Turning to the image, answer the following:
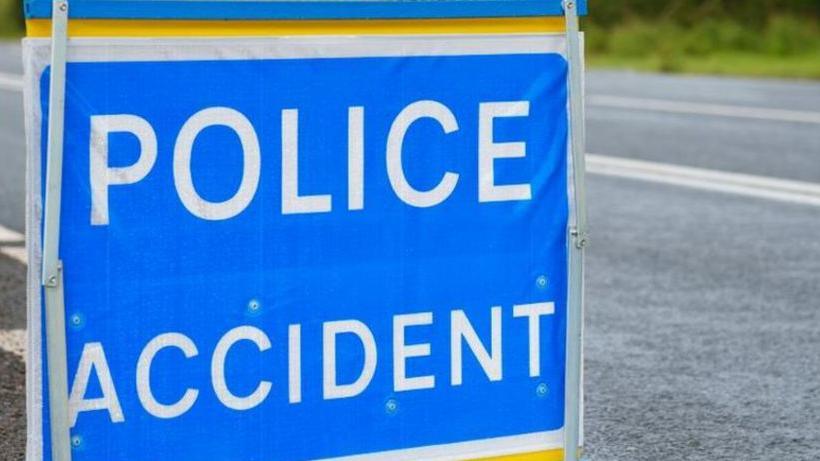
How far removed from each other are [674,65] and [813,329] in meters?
→ 21.0

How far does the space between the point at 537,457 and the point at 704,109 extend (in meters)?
14.1

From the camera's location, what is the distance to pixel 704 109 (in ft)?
57.6

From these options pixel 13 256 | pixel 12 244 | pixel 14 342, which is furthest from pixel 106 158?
pixel 12 244

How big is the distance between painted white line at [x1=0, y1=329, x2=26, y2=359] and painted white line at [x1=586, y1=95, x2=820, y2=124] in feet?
35.9

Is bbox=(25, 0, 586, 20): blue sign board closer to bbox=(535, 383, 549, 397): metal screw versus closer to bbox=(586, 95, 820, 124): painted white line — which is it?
bbox=(535, 383, 549, 397): metal screw

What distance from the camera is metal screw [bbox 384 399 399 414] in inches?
143

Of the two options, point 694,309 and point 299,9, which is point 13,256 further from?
point 299,9

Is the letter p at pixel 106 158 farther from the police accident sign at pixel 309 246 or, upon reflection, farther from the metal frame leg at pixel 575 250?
the metal frame leg at pixel 575 250

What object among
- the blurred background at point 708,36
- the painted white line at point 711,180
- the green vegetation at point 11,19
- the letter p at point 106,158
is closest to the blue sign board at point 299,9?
the letter p at point 106,158

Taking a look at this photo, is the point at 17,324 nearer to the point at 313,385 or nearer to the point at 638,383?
the point at 638,383

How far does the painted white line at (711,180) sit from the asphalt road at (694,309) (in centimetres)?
11

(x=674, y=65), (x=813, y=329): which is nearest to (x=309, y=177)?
(x=813, y=329)

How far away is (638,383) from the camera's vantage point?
580 cm

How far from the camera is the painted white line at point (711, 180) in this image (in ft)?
36.1
